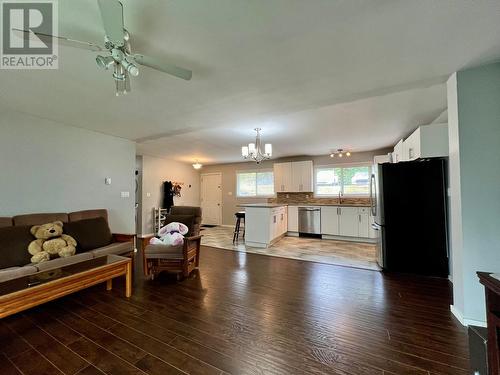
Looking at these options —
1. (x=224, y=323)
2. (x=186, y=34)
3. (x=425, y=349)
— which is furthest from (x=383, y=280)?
(x=186, y=34)

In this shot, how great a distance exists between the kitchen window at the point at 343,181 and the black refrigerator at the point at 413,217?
9.24 ft

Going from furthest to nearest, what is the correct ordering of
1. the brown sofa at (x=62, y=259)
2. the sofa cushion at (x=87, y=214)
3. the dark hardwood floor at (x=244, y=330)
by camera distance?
the sofa cushion at (x=87, y=214) → the brown sofa at (x=62, y=259) → the dark hardwood floor at (x=244, y=330)

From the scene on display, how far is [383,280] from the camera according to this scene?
2.90 m

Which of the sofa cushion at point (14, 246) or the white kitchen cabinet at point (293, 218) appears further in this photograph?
the white kitchen cabinet at point (293, 218)

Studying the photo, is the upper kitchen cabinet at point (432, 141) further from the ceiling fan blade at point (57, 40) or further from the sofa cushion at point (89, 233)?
the sofa cushion at point (89, 233)

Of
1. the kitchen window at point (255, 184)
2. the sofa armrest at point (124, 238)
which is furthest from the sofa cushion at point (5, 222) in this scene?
the kitchen window at point (255, 184)

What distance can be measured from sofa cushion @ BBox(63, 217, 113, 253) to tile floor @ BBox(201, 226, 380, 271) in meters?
2.25

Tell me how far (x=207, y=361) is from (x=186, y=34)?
7.66 ft

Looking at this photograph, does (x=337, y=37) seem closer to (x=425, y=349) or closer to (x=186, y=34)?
(x=186, y=34)

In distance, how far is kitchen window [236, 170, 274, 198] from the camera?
24.5ft

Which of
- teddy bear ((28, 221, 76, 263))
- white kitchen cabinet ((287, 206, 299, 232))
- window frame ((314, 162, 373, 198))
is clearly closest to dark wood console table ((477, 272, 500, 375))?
teddy bear ((28, 221, 76, 263))

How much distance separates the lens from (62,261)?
2.51 metres

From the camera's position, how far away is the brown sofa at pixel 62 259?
221cm

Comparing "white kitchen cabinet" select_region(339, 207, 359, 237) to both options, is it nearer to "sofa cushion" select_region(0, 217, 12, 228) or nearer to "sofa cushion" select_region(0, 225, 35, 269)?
"sofa cushion" select_region(0, 225, 35, 269)
